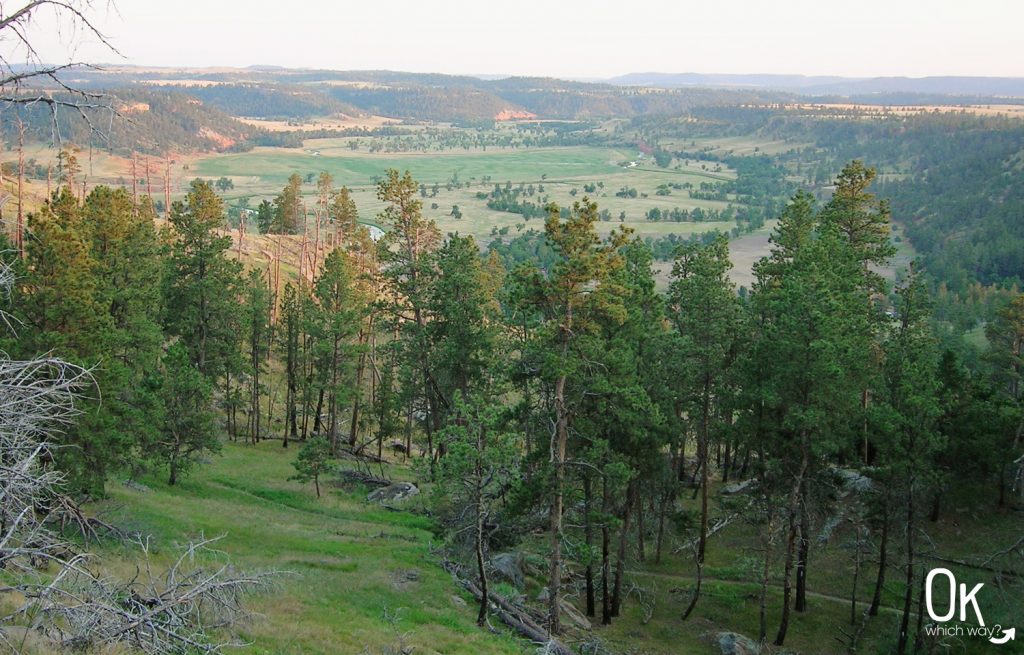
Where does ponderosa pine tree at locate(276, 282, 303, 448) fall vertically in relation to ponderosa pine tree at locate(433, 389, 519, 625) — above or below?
below

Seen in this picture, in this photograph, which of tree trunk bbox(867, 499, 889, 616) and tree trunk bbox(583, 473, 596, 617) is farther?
tree trunk bbox(867, 499, 889, 616)

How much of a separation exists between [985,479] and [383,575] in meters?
26.6

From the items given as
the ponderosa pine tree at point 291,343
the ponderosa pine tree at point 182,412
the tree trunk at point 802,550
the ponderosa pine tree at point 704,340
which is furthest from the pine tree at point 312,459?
the tree trunk at point 802,550

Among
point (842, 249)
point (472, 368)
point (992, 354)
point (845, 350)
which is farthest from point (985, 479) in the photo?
point (472, 368)

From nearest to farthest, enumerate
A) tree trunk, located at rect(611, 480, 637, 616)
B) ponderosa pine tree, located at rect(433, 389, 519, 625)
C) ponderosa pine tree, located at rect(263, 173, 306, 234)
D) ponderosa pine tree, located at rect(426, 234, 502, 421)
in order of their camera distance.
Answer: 1. ponderosa pine tree, located at rect(433, 389, 519, 625)
2. tree trunk, located at rect(611, 480, 637, 616)
3. ponderosa pine tree, located at rect(426, 234, 502, 421)
4. ponderosa pine tree, located at rect(263, 173, 306, 234)

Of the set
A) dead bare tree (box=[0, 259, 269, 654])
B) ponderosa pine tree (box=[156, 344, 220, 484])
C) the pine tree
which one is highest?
dead bare tree (box=[0, 259, 269, 654])

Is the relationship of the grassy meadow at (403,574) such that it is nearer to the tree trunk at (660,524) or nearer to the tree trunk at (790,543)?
the tree trunk at (660,524)

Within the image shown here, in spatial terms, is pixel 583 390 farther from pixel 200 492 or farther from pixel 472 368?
pixel 200 492

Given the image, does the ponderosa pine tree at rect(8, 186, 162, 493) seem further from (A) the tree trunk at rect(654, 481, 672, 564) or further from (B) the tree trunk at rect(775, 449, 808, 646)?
(B) the tree trunk at rect(775, 449, 808, 646)

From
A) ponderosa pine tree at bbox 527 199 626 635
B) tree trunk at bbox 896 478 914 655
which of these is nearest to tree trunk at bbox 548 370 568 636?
ponderosa pine tree at bbox 527 199 626 635

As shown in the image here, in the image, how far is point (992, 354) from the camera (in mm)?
51125

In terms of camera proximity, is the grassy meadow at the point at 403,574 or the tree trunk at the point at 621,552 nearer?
the grassy meadow at the point at 403,574

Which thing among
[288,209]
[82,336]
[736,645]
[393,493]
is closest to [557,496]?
[736,645]

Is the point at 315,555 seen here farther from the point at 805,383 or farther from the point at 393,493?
the point at 805,383
